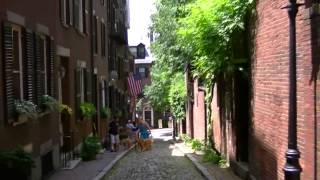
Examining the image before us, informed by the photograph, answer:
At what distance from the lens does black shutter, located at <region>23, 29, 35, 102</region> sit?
13172 millimetres

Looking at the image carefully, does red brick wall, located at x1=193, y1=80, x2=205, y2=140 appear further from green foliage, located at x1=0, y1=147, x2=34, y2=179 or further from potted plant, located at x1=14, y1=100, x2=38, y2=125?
green foliage, located at x1=0, y1=147, x2=34, y2=179

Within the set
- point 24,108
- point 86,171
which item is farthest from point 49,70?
point 24,108

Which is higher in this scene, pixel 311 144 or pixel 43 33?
pixel 43 33

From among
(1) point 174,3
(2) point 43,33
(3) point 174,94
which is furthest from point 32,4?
(3) point 174,94

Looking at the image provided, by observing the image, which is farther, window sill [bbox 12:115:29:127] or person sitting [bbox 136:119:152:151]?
person sitting [bbox 136:119:152:151]

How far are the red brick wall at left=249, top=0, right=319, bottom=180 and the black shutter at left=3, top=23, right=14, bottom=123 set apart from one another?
4580mm

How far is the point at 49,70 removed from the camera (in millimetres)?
16250

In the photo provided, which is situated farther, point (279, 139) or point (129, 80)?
point (129, 80)

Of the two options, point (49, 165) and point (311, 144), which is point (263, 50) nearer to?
point (311, 144)

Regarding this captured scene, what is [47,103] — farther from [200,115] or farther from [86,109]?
[200,115]

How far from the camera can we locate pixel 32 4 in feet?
46.2

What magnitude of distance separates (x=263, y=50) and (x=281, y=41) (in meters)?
1.76

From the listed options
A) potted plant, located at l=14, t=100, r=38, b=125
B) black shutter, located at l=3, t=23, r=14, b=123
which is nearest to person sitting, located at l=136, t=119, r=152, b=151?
potted plant, located at l=14, t=100, r=38, b=125

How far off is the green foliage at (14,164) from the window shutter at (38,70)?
3.80 m
